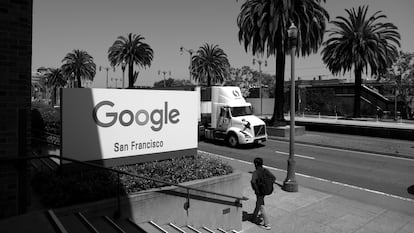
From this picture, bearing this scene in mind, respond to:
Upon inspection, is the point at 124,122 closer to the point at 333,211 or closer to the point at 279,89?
the point at 333,211

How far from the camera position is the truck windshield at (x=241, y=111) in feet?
73.2

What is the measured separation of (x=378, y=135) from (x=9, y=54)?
28.4 m

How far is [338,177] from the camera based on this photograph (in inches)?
574

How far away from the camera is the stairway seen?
548 centimetres

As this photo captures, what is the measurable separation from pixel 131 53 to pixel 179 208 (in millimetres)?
43376

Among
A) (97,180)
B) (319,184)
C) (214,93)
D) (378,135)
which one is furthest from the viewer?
(378,135)

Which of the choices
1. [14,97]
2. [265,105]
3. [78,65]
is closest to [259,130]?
[14,97]

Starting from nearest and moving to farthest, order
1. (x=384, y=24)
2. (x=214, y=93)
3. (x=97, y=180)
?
1. (x=97, y=180)
2. (x=214, y=93)
3. (x=384, y=24)

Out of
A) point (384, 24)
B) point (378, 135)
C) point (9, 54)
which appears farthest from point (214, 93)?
point (384, 24)

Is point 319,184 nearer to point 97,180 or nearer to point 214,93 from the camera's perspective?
point 97,180

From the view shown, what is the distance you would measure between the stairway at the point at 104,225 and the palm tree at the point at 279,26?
889 inches

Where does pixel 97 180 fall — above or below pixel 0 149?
below

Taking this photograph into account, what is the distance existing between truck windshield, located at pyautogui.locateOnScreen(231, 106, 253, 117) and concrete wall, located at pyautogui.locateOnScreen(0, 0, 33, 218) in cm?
1749

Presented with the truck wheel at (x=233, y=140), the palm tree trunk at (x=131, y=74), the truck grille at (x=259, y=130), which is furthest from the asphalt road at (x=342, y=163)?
the palm tree trunk at (x=131, y=74)
